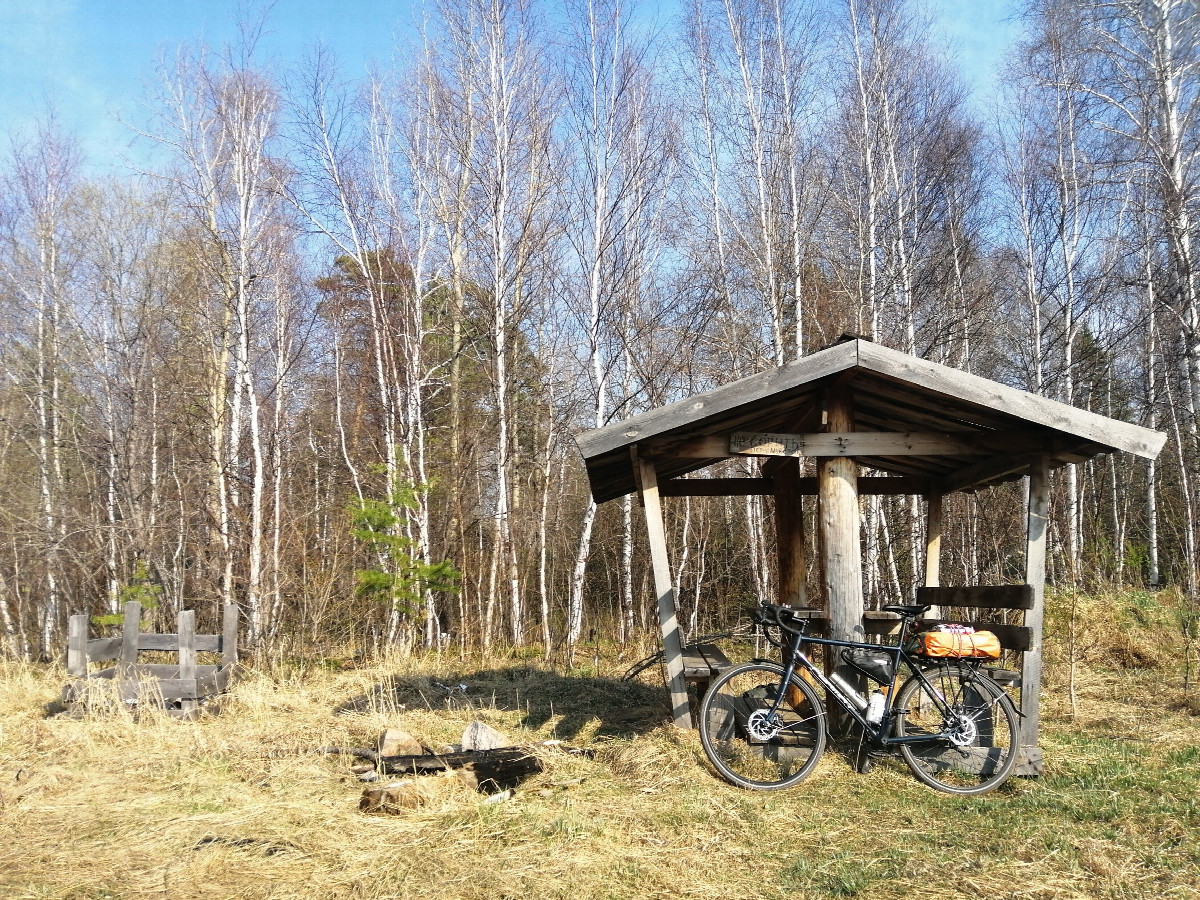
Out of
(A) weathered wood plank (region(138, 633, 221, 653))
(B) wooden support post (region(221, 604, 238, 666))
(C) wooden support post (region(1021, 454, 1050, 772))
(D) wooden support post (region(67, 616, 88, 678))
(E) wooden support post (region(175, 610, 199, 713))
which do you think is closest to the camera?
(C) wooden support post (region(1021, 454, 1050, 772))

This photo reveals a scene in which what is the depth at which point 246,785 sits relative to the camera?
589 cm

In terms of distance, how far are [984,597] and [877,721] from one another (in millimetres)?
1745

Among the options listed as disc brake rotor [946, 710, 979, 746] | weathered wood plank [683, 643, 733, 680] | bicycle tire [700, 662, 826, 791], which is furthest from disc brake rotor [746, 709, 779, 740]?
disc brake rotor [946, 710, 979, 746]

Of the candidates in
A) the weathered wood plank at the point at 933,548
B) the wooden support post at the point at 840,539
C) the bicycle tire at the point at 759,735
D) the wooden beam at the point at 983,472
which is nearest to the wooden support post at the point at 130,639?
the bicycle tire at the point at 759,735

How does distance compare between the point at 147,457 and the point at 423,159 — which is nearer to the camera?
the point at 423,159

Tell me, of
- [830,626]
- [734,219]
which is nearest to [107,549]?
[734,219]

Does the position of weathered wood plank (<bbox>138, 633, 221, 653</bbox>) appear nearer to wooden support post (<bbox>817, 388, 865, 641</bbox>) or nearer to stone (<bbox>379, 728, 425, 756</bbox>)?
stone (<bbox>379, 728, 425, 756</bbox>)

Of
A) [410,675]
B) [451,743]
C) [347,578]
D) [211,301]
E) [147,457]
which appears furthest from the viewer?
[147,457]

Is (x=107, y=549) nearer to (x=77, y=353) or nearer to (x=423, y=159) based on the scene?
(x=77, y=353)

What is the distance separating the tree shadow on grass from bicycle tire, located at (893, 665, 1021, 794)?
2.19 m

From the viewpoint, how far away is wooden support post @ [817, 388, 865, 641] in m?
6.08

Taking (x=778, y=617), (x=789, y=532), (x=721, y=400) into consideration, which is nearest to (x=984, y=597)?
(x=789, y=532)

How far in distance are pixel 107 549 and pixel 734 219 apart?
12.0 meters

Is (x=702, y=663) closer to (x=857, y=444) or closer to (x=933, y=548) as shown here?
(x=857, y=444)
